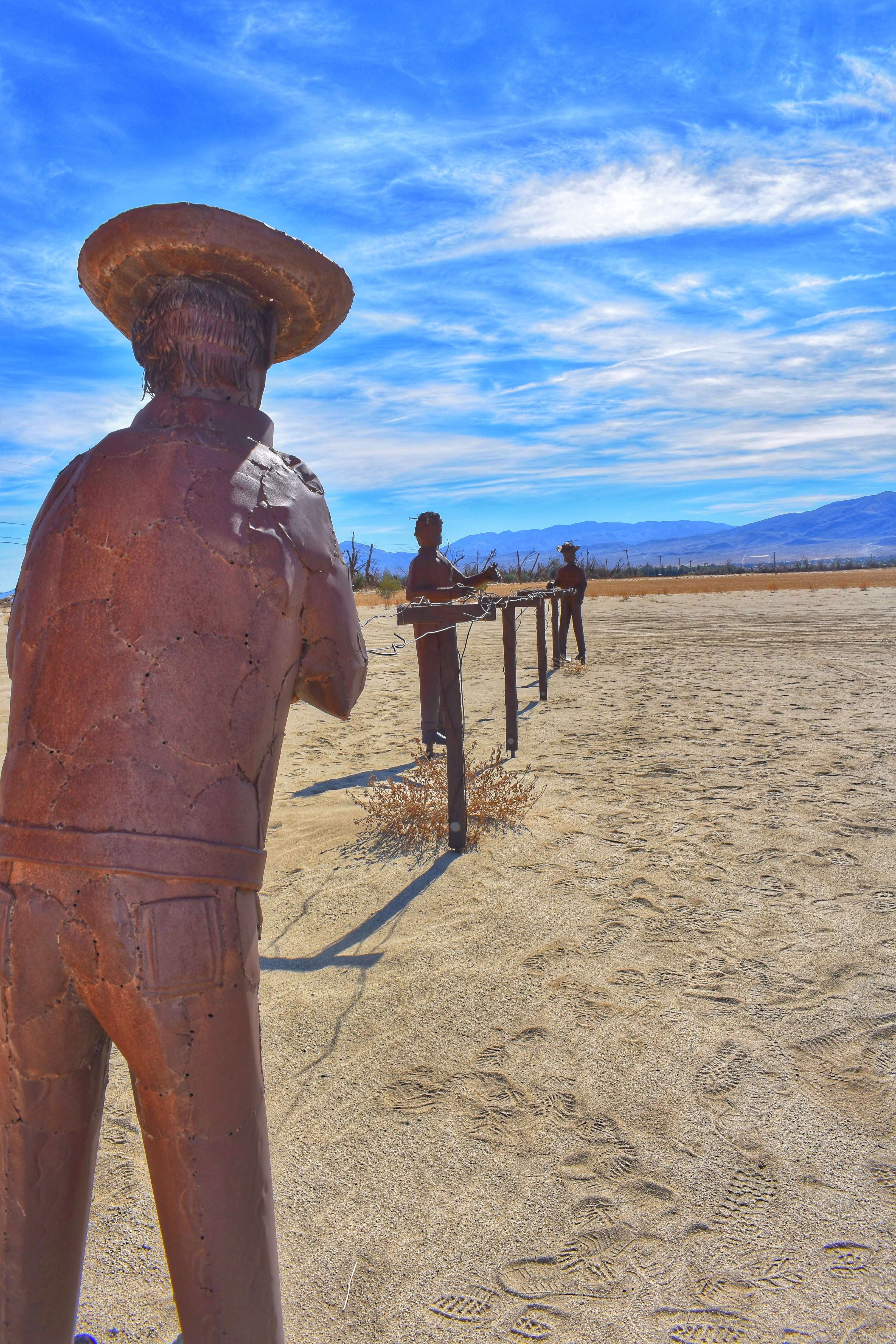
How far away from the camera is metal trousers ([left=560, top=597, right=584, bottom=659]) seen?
12.0 m

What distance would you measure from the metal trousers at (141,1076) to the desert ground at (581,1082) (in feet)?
2.36

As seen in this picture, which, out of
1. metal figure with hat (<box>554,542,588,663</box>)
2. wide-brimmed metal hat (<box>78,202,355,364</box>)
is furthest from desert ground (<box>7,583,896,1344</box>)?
metal figure with hat (<box>554,542,588,663</box>)

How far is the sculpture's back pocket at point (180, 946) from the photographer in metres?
1.35

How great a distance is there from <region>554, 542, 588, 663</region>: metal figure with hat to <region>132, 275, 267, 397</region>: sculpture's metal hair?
967cm

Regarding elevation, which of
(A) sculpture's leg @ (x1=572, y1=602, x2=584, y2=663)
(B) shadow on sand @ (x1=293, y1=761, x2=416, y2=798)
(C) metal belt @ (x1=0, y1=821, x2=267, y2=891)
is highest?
(A) sculpture's leg @ (x1=572, y1=602, x2=584, y2=663)

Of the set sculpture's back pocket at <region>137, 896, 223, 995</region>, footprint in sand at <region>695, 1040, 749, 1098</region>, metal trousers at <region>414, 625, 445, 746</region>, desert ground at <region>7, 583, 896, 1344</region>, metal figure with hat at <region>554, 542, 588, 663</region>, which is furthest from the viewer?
metal figure with hat at <region>554, 542, 588, 663</region>

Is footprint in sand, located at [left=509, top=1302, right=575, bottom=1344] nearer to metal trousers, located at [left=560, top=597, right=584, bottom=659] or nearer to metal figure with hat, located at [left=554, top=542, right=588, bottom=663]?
metal figure with hat, located at [left=554, top=542, right=588, bottom=663]

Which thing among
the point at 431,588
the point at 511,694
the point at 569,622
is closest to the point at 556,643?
the point at 569,622

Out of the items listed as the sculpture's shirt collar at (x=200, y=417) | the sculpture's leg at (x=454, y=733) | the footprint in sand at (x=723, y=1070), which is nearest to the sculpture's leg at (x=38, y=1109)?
the sculpture's shirt collar at (x=200, y=417)

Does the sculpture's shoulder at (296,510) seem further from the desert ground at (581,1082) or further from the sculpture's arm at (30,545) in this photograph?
the desert ground at (581,1082)

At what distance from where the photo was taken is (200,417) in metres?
1.57

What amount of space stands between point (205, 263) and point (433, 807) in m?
4.03

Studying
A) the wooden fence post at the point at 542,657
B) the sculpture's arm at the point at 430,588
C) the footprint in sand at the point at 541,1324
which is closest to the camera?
the footprint in sand at the point at 541,1324

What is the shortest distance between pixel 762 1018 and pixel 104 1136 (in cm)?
224
